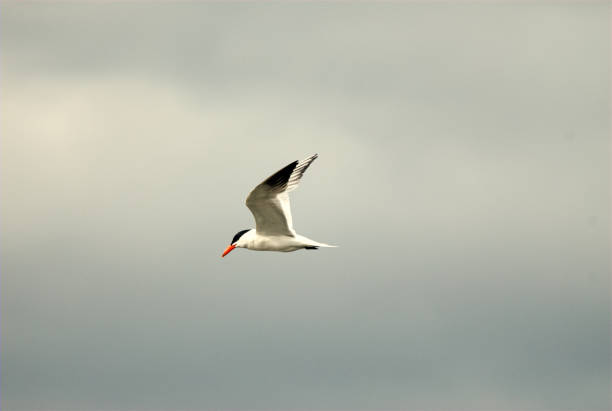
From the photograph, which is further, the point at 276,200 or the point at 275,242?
the point at 275,242

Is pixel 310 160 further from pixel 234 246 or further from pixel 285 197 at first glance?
pixel 234 246

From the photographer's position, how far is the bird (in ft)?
120

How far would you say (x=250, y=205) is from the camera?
37219 millimetres

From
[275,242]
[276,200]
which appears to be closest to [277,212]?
[276,200]

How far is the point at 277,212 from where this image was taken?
3722 cm

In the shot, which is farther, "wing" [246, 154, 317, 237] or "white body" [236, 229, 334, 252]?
"white body" [236, 229, 334, 252]

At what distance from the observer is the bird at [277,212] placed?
36.6 metres

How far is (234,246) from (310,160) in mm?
3657

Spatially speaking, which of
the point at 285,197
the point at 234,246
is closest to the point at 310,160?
the point at 285,197

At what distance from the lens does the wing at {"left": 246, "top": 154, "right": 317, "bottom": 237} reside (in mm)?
36531

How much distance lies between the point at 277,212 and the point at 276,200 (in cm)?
39

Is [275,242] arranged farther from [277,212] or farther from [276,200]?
[276,200]

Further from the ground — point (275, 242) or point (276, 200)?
point (276, 200)

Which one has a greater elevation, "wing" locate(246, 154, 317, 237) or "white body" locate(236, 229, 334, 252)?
"wing" locate(246, 154, 317, 237)
